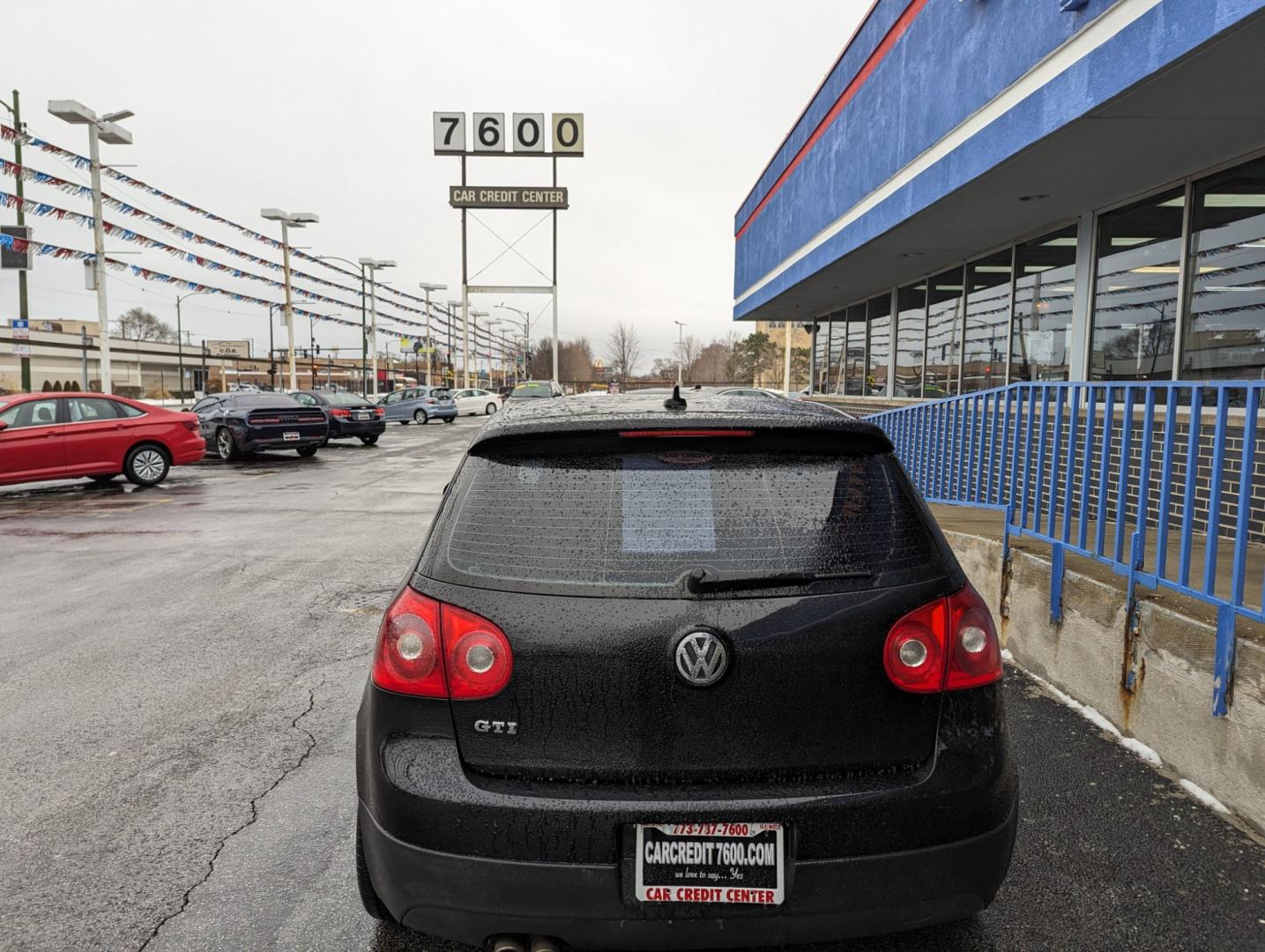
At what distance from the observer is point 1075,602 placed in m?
4.56

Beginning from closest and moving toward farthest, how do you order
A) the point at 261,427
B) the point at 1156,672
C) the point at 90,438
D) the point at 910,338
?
→ the point at 1156,672
the point at 90,438
the point at 910,338
the point at 261,427

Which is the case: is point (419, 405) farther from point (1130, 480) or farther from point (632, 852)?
point (632, 852)

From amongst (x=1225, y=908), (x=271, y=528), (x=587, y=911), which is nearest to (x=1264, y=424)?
(x=1225, y=908)

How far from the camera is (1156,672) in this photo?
385 cm

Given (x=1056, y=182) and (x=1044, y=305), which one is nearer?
(x=1056, y=182)

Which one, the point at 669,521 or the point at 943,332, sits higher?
the point at 943,332

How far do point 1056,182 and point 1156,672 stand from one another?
6.51m

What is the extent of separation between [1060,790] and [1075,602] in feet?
4.31

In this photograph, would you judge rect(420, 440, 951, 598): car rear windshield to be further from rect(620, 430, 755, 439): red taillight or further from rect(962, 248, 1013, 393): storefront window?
rect(962, 248, 1013, 393): storefront window

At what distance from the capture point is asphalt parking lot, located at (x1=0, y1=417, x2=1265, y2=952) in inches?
104

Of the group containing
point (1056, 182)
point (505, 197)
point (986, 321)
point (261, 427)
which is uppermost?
point (505, 197)

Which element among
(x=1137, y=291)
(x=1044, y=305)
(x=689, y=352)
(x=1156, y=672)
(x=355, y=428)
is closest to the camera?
(x=1156, y=672)

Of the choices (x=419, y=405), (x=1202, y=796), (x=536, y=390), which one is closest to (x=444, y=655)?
(x=1202, y=796)

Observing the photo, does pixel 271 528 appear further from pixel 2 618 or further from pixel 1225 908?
pixel 1225 908
